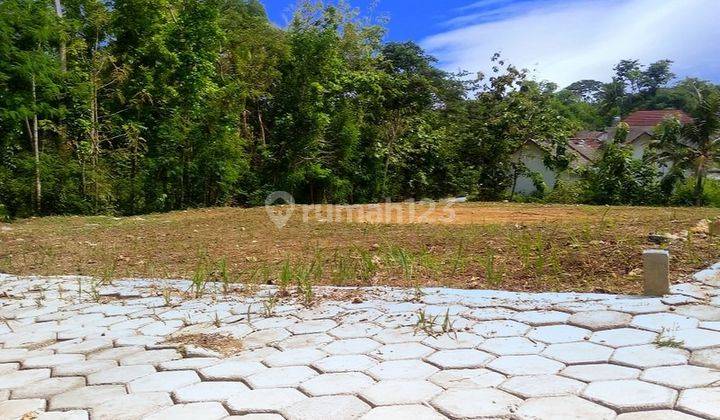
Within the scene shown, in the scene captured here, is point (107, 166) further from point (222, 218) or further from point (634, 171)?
point (634, 171)

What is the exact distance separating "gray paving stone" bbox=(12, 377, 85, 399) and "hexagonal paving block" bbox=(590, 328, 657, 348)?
73.6 inches

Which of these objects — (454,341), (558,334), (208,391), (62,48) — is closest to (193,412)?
(208,391)

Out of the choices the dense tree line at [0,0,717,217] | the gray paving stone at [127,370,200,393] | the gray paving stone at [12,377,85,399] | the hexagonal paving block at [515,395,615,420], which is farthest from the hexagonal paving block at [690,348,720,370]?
the dense tree line at [0,0,717,217]

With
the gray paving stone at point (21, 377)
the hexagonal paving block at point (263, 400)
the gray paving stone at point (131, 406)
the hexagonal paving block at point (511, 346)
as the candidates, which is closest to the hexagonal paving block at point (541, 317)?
the hexagonal paving block at point (511, 346)

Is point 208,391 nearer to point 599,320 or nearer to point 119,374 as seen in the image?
point 119,374

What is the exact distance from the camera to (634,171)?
40.1 ft

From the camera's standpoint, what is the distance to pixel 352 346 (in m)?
2.16

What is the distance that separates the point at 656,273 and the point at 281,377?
5.97ft

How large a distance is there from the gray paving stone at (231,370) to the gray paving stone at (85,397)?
0.91 ft

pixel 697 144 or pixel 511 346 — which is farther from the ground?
pixel 697 144

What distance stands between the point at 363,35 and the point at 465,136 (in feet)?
11.3

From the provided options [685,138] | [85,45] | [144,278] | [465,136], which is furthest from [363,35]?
[144,278]

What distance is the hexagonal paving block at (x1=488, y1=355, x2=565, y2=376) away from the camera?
1.81m

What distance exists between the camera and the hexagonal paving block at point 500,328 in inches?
87.2
